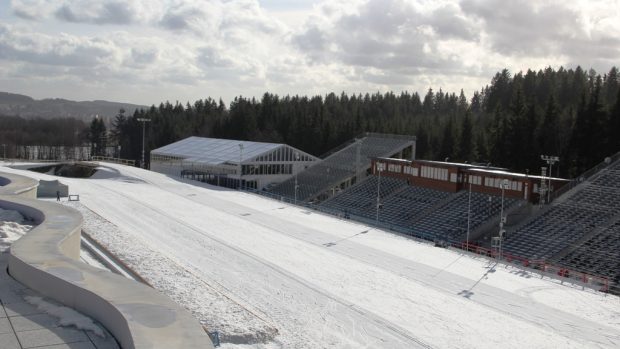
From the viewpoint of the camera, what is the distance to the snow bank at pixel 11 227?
18.0m

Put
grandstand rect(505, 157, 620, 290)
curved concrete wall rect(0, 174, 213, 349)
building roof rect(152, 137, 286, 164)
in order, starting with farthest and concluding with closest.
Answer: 1. building roof rect(152, 137, 286, 164)
2. grandstand rect(505, 157, 620, 290)
3. curved concrete wall rect(0, 174, 213, 349)

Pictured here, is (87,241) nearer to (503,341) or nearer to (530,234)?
(503,341)

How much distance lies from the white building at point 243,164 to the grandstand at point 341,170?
7.43 feet

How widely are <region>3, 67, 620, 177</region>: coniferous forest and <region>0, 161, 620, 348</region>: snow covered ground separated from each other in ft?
85.7

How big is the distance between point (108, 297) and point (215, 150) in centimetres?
6982

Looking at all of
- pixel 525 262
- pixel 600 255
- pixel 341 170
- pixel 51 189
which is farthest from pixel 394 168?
pixel 51 189

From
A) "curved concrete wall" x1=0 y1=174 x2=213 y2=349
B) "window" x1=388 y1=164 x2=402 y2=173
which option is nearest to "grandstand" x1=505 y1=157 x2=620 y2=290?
"window" x1=388 y1=164 x2=402 y2=173

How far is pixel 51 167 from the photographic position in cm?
8712

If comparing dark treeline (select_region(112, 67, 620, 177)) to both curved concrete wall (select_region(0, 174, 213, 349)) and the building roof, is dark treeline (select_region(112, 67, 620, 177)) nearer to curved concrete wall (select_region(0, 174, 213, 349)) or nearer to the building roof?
the building roof

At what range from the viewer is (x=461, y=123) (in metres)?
85.8

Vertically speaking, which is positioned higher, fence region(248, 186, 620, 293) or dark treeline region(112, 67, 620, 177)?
dark treeline region(112, 67, 620, 177)

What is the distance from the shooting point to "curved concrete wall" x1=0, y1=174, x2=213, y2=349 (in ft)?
33.1

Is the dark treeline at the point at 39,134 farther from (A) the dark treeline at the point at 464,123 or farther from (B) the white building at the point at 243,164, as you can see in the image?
(B) the white building at the point at 243,164

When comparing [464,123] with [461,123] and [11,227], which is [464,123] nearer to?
[461,123]
